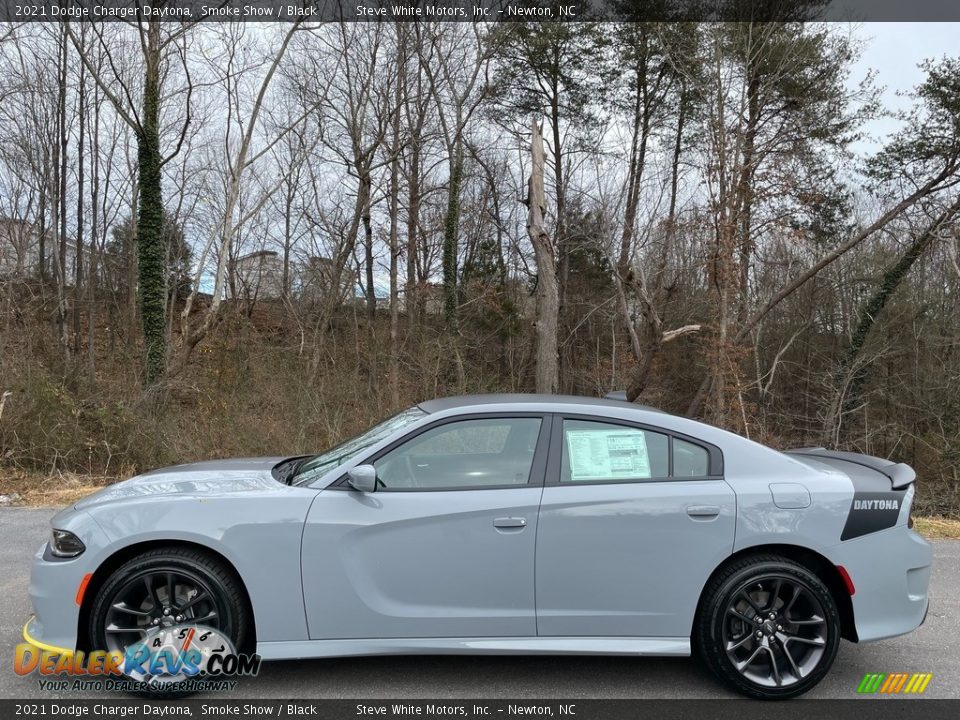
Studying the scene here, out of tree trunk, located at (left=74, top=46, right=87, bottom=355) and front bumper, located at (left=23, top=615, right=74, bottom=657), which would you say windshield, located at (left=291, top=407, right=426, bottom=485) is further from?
tree trunk, located at (left=74, top=46, right=87, bottom=355)

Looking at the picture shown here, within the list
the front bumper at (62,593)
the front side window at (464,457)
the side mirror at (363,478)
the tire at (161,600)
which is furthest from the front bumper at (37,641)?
the front side window at (464,457)

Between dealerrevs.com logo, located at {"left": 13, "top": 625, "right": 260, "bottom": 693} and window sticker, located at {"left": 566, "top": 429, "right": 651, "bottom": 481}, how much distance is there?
187 centimetres

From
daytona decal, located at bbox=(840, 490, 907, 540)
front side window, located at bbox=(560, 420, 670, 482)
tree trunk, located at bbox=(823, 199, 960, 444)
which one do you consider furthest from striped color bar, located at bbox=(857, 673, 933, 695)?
tree trunk, located at bbox=(823, 199, 960, 444)

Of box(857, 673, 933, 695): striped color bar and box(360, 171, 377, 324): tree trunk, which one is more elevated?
box(360, 171, 377, 324): tree trunk

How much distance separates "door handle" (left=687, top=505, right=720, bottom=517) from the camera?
3361 mm

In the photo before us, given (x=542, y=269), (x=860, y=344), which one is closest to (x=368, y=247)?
(x=542, y=269)

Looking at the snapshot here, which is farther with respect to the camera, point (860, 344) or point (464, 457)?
point (860, 344)

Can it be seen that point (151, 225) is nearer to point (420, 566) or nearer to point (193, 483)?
point (193, 483)

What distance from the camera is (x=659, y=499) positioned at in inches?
133

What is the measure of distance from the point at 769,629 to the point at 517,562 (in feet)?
4.30

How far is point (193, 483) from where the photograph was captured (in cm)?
361

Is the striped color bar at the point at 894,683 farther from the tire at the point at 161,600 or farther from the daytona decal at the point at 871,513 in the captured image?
the tire at the point at 161,600

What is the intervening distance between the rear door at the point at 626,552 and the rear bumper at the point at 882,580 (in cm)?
65

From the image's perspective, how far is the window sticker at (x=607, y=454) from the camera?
11.4 feet
